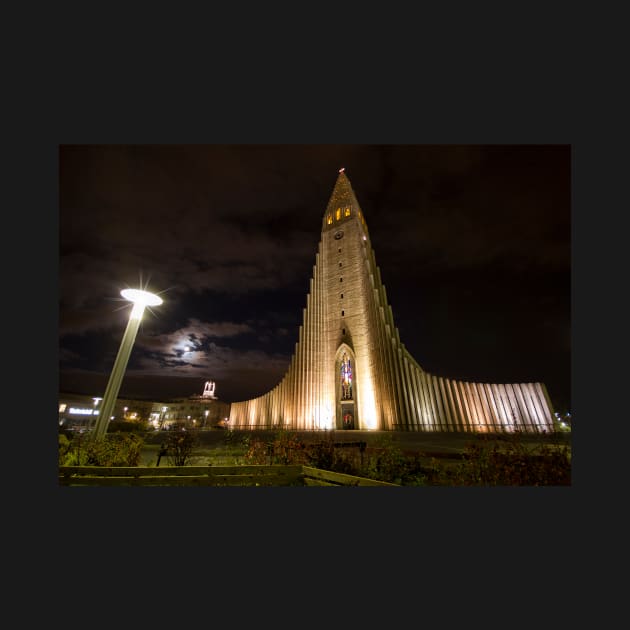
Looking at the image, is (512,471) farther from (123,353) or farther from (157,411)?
(157,411)

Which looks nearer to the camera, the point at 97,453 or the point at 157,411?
the point at 97,453

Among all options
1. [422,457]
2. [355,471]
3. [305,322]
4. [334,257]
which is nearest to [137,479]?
[355,471]

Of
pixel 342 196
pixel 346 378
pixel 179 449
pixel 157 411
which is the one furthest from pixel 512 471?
pixel 157 411

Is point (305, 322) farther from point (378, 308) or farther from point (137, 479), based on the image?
point (137, 479)

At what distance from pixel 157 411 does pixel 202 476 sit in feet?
147

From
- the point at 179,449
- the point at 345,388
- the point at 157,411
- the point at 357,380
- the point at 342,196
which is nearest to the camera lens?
the point at 179,449

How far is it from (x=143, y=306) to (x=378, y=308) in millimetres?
16476

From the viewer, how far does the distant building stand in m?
30.8

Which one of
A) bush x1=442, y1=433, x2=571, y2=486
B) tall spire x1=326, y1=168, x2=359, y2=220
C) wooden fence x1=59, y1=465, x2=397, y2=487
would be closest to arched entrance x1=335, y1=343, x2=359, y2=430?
tall spire x1=326, y1=168, x2=359, y2=220

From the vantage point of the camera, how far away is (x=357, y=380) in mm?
22312

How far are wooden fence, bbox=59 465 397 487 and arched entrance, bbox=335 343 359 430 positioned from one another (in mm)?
17382

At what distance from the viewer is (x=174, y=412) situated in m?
45.8

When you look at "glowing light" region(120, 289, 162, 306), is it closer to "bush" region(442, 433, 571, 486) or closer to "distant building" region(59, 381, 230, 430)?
"bush" region(442, 433, 571, 486)

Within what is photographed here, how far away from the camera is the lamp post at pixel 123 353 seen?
7.59 meters
